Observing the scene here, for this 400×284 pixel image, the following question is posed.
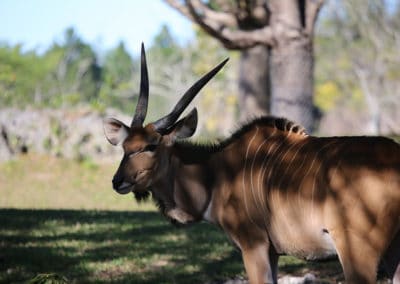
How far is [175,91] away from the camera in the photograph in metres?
61.4

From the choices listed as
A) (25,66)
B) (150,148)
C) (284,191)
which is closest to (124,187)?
(150,148)

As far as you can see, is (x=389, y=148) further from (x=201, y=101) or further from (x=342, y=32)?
(x=201, y=101)

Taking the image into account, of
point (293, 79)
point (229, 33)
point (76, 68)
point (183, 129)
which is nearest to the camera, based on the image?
point (183, 129)

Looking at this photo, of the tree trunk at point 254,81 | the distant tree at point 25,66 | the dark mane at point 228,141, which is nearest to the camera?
the dark mane at point 228,141

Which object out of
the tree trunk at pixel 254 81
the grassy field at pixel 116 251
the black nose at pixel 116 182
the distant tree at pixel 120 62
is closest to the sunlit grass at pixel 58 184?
the tree trunk at pixel 254 81

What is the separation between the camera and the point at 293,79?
1062 cm

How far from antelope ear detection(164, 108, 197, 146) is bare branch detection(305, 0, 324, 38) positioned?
18.4ft

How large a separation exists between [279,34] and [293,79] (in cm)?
72

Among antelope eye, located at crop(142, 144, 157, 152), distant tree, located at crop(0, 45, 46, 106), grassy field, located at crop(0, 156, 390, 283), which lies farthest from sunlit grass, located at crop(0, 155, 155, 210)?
distant tree, located at crop(0, 45, 46, 106)

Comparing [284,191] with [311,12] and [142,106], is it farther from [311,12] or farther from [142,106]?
[311,12]

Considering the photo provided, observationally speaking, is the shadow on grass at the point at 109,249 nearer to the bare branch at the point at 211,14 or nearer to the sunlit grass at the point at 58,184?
the bare branch at the point at 211,14

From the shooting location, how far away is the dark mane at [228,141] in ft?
17.1

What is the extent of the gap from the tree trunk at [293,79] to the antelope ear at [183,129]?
17.6 ft

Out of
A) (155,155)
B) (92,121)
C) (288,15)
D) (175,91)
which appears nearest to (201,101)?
(175,91)
